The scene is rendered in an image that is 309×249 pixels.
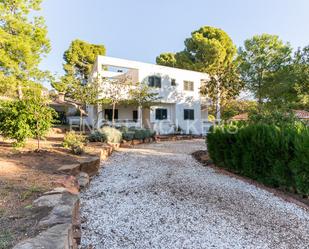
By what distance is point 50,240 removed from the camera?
2.11 meters

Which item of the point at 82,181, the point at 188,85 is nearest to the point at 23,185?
the point at 82,181

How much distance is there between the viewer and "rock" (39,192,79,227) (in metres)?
2.56

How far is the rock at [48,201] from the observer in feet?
10.5

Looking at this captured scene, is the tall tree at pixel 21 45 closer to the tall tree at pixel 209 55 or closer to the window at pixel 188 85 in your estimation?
the window at pixel 188 85

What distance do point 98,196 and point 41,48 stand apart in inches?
516

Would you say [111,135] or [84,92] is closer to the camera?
[111,135]

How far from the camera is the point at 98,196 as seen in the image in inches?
190

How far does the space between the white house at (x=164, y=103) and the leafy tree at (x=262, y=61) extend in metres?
4.37

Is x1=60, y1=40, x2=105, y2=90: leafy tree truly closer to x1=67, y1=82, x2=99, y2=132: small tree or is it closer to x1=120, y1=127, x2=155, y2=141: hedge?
x1=67, y1=82, x2=99, y2=132: small tree

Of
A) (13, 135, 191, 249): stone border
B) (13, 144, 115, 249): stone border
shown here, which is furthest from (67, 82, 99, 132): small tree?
(13, 144, 115, 249): stone border

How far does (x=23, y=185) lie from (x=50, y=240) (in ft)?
8.41

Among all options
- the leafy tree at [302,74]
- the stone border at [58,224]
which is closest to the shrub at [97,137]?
the stone border at [58,224]

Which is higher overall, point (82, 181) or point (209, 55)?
point (209, 55)

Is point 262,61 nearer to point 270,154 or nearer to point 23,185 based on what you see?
point 270,154
